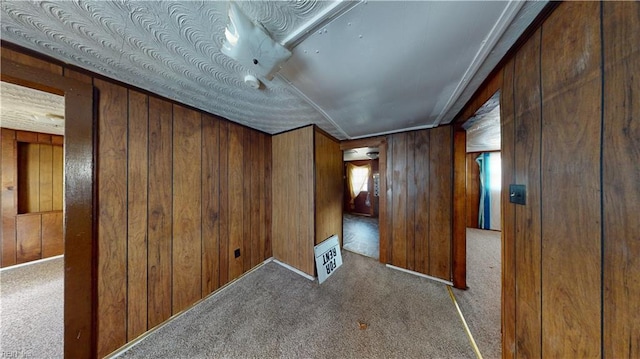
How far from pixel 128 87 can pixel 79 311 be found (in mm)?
1659

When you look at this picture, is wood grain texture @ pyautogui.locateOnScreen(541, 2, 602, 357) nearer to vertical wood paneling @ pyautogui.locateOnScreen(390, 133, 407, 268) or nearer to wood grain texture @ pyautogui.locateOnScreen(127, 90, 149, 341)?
vertical wood paneling @ pyautogui.locateOnScreen(390, 133, 407, 268)

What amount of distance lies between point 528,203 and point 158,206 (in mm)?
2631

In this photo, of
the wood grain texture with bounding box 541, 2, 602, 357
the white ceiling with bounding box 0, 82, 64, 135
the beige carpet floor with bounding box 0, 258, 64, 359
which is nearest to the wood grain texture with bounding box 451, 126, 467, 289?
the wood grain texture with bounding box 541, 2, 602, 357

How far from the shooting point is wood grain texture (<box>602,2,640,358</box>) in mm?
502

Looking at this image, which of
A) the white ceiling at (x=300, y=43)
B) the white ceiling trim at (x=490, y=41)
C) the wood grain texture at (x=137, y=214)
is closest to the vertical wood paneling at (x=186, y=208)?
the wood grain texture at (x=137, y=214)

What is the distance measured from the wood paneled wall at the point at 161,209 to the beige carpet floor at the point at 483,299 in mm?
2499

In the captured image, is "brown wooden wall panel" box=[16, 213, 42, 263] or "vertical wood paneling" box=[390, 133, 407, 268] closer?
"vertical wood paneling" box=[390, 133, 407, 268]

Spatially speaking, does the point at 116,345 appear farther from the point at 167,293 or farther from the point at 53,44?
the point at 53,44

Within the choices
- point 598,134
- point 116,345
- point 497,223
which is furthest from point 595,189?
point 497,223

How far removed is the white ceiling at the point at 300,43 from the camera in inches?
29.4

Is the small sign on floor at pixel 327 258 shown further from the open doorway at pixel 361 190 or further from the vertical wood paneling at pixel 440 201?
the open doorway at pixel 361 190

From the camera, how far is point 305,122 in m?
2.18

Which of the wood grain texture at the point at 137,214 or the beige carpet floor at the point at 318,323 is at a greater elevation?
the wood grain texture at the point at 137,214

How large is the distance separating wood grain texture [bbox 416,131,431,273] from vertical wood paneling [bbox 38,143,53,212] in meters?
5.79
